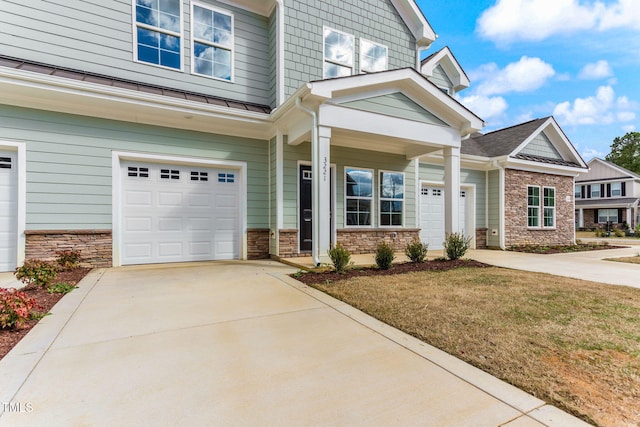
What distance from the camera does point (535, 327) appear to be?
3.08 meters

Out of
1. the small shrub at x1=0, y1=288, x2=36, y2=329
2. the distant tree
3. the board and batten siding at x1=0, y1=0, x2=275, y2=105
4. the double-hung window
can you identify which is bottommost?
the small shrub at x1=0, y1=288, x2=36, y2=329

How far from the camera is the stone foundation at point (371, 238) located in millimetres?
8641

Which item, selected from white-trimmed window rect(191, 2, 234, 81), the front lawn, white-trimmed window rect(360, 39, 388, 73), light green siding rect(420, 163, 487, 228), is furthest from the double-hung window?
white-trimmed window rect(191, 2, 234, 81)

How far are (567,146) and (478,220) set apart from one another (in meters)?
5.35

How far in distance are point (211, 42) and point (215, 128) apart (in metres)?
2.19

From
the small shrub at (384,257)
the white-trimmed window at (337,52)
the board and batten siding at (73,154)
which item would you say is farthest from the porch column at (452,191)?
the board and batten siding at (73,154)

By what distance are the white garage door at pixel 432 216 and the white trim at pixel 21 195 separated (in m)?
10.2

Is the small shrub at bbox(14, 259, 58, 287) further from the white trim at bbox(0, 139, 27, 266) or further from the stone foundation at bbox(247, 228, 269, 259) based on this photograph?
the stone foundation at bbox(247, 228, 269, 259)

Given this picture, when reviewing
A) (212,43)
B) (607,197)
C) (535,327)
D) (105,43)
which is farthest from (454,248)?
(607,197)

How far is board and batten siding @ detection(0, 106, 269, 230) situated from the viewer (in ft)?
19.2

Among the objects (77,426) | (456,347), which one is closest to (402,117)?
(456,347)

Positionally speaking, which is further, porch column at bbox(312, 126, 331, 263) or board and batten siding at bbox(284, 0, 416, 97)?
board and batten siding at bbox(284, 0, 416, 97)

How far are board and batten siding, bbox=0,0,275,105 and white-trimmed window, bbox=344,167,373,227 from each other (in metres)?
3.03

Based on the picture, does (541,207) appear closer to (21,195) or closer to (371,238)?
(371,238)
